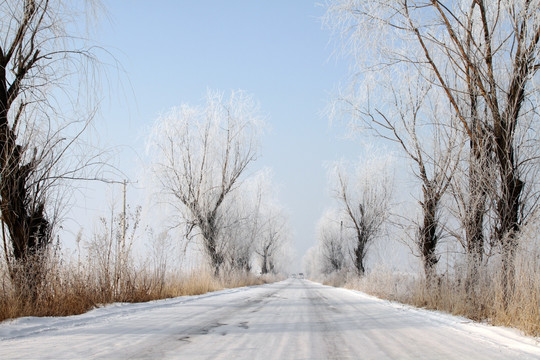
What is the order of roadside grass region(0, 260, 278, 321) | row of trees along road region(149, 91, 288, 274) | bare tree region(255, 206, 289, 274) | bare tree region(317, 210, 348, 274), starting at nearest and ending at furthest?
roadside grass region(0, 260, 278, 321) → row of trees along road region(149, 91, 288, 274) → bare tree region(317, 210, 348, 274) → bare tree region(255, 206, 289, 274)

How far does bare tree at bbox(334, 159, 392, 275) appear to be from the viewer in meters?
26.0

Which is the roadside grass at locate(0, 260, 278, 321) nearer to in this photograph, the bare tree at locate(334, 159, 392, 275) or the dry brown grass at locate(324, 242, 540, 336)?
the dry brown grass at locate(324, 242, 540, 336)

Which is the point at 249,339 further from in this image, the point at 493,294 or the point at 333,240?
the point at 333,240

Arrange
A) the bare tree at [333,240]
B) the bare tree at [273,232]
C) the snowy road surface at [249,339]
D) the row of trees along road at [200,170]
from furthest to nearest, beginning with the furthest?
the bare tree at [273,232] < the bare tree at [333,240] < the row of trees along road at [200,170] < the snowy road surface at [249,339]

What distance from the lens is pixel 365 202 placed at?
88.2ft

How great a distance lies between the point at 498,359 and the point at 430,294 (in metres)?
6.77

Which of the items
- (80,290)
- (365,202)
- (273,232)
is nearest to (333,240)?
(273,232)

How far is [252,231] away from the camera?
34.0 m

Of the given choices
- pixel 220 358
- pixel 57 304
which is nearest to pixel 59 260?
pixel 57 304

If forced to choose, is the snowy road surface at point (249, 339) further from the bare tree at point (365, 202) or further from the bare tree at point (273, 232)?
the bare tree at point (273, 232)

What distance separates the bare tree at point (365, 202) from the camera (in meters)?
26.0

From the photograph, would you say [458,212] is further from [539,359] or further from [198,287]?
[198,287]

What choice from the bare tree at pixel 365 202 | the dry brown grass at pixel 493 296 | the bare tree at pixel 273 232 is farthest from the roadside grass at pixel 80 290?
the bare tree at pixel 273 232

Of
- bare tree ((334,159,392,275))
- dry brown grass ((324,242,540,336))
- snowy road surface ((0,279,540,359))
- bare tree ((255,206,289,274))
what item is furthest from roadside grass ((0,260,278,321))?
bare tree ((255,206,289,274))
